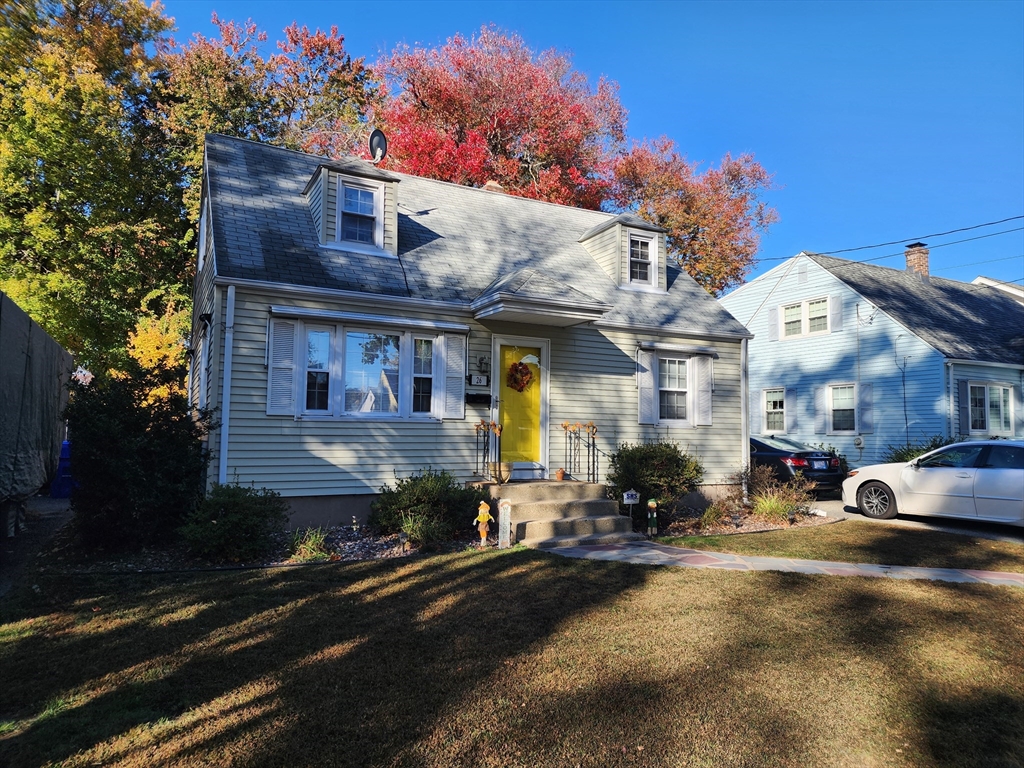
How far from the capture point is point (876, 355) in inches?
727

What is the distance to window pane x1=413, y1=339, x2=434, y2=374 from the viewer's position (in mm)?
10194

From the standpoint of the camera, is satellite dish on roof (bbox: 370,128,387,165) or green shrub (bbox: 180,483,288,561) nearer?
green shrub (bbox: 180,483,288,561)

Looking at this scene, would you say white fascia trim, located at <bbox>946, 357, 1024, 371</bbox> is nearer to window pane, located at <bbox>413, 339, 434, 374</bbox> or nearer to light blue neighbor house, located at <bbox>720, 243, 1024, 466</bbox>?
light blue neighbor house, located at <bbox>720, 243, 1024, 466</bbox>

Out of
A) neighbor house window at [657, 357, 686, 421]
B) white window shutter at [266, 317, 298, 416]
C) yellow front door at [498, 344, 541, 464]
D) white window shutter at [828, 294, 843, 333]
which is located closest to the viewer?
white window shutter at [266, 317, 298, 416]

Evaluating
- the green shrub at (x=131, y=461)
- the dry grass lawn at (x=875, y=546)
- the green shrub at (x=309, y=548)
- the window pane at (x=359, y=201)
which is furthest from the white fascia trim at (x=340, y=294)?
the dry grass lawn at (x=875, y=546)

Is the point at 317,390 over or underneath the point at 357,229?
underneath

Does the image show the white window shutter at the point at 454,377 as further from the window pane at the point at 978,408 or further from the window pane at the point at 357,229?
the window pane at the point at 978,408

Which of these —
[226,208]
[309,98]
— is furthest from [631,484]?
[309,98]

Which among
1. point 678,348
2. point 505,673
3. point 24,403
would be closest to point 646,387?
point 678,348

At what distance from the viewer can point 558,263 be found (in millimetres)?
12625

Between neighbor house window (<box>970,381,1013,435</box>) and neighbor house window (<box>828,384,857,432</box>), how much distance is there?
2.84 metres

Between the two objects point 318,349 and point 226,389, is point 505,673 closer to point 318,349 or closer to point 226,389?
point 226,389

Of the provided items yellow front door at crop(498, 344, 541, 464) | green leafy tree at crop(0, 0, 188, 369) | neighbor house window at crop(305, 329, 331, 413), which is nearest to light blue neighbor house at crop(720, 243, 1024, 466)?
yellow front door at crop(498, 344, 541, 464)

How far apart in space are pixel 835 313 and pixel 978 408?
14.6 ft
